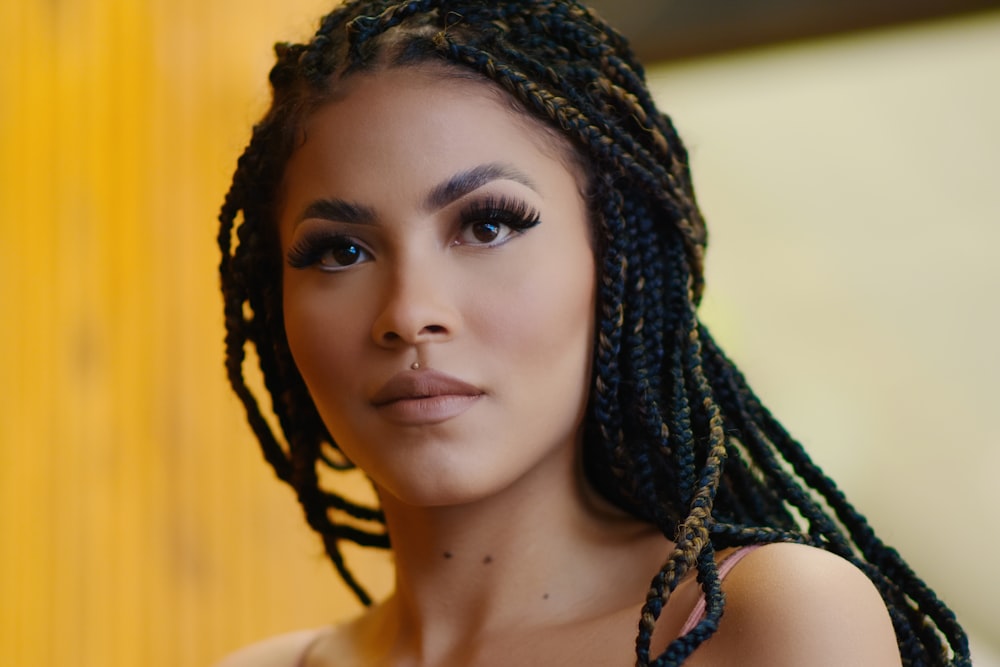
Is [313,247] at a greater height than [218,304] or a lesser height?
lesser

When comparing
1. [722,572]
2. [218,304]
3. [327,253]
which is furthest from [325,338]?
[218,304]

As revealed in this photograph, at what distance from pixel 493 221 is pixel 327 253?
6.9 inches

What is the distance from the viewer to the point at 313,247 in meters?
1.27

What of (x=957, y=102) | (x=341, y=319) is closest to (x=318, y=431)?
(x=341, y=319)

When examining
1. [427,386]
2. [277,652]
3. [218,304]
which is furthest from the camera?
[218,304]

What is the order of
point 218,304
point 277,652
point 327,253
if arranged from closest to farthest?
point 327,253
point 277,652
point 218,304

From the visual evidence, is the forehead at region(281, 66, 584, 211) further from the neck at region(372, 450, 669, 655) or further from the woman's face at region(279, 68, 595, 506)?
the neck at region(372, 450, 669, 655)

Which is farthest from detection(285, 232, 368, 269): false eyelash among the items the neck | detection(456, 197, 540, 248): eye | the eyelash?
the neck

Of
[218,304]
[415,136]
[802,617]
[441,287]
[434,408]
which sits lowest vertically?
[802,617]

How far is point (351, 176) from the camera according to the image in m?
1.23

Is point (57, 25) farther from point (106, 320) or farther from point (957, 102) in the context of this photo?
point (957, 102)

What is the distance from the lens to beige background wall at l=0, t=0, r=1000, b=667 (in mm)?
1954

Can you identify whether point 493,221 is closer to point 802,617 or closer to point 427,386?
point 427,386

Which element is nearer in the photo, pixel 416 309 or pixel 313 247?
pixel 416 309
